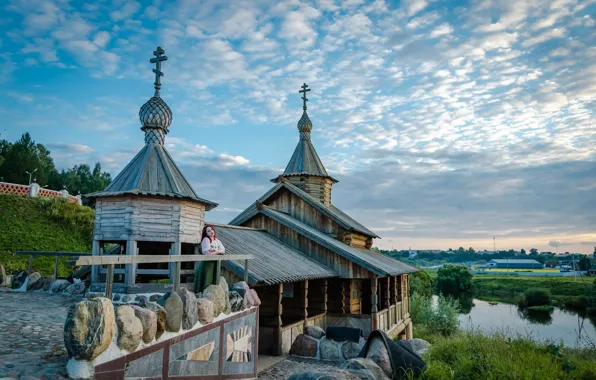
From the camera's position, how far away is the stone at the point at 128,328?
13.0 ft

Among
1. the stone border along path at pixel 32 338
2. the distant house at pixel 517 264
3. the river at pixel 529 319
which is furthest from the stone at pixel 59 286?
the distant house at pixel 517 264

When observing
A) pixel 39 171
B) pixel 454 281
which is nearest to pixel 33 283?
pixel 39 171

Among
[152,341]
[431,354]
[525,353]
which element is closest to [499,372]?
[525,353]

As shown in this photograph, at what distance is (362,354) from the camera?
9562mm

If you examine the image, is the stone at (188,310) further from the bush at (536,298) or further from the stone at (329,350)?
the bush at (536,298)

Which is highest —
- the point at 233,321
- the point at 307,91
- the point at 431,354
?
the point at 307,91

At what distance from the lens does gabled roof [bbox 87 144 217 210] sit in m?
8.88

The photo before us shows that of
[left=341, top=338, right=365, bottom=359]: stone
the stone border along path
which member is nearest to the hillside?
the stone border along path

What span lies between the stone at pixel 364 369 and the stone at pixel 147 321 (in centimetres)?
385

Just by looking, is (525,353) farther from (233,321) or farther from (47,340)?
(47,340)

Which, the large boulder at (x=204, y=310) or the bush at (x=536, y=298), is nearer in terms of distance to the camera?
the large boulder at (x=204, y=310)

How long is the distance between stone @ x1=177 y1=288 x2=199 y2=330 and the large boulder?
0.70 ft

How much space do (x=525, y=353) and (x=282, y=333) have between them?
6024 mm

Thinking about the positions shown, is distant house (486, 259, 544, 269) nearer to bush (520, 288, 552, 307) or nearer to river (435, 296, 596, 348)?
bush (520, 288, 552, 307)
